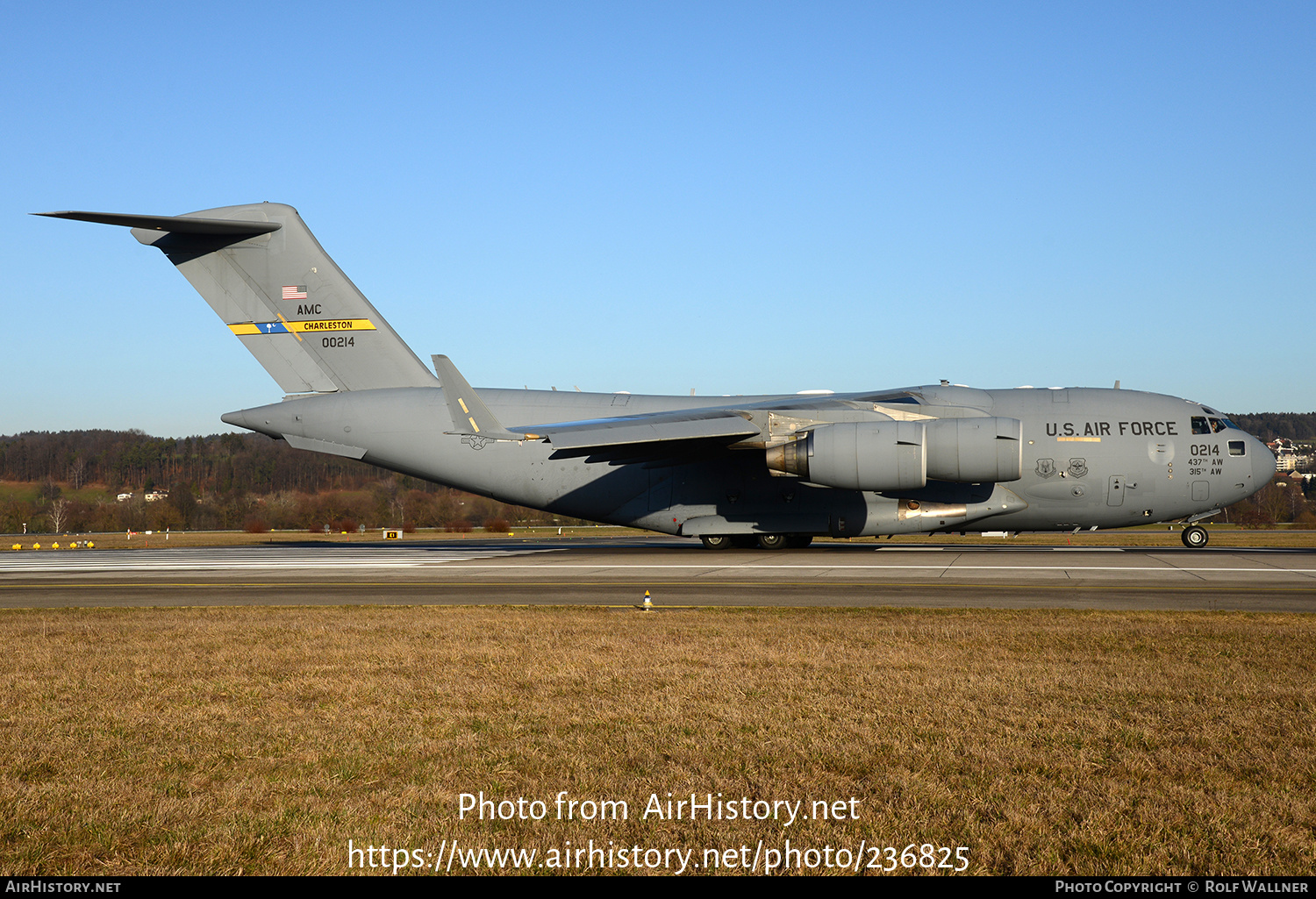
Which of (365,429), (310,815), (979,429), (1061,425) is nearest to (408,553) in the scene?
(365,429)

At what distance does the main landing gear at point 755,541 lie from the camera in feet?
80.3

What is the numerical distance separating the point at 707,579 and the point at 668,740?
427 inches

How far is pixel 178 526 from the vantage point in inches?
2992

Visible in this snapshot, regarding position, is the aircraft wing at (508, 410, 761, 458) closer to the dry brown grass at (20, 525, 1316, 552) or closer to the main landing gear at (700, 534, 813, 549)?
the main landing gear at (700, 534, 813, 549)

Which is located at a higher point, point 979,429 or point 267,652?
point 979,429

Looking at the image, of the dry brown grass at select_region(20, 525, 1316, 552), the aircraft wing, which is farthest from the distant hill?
the aircraft wing

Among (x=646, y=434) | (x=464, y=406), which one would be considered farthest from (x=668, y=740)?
(x=646, y=434)

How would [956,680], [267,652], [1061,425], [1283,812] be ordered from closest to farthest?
→ [1283,812], [956,680], [267,652], [1061,425]

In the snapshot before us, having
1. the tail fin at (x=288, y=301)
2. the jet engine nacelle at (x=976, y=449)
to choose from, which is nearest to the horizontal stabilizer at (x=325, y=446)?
the tail fin at (x=288, y=301)

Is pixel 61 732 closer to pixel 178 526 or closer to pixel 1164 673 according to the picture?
pixel 1164 673

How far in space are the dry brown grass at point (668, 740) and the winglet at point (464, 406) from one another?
337 inches

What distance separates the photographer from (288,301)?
944 inches

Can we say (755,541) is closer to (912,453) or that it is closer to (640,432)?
(912,453)

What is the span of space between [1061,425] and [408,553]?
17.5 m
